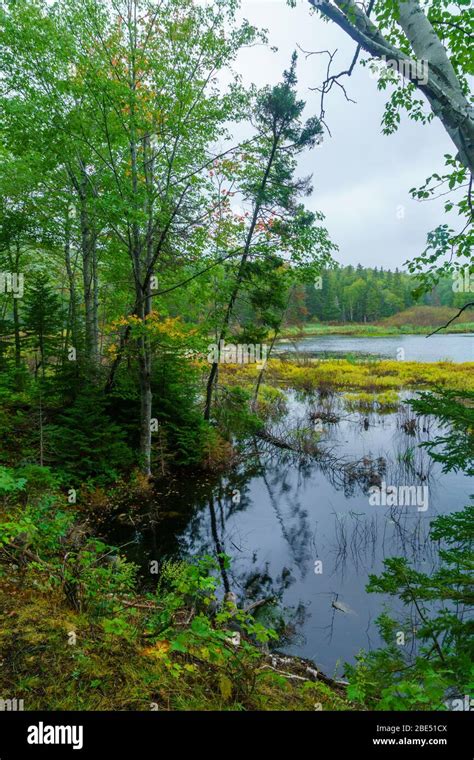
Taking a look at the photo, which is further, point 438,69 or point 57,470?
point 57,470

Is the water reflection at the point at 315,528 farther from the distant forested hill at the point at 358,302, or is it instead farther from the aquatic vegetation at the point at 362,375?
the distant forested hill at the point at 358,302

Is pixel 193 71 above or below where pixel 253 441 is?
above

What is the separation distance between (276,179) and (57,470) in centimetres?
939

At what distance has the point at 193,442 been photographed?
10.6 meters

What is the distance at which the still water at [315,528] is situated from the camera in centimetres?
562

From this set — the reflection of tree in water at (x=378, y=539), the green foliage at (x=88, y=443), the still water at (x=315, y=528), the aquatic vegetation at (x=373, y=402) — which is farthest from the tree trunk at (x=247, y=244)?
the aquatic vegetation at (x=373, y=402)

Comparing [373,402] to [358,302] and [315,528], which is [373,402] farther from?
[358,302]

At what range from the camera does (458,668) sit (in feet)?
7.98

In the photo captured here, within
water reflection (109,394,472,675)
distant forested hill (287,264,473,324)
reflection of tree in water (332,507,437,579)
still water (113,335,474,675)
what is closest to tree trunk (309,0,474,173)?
water reflection (109,394,472,675)

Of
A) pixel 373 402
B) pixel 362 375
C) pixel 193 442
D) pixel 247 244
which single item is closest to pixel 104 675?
pixel 193 442

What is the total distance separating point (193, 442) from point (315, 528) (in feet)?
13.3
